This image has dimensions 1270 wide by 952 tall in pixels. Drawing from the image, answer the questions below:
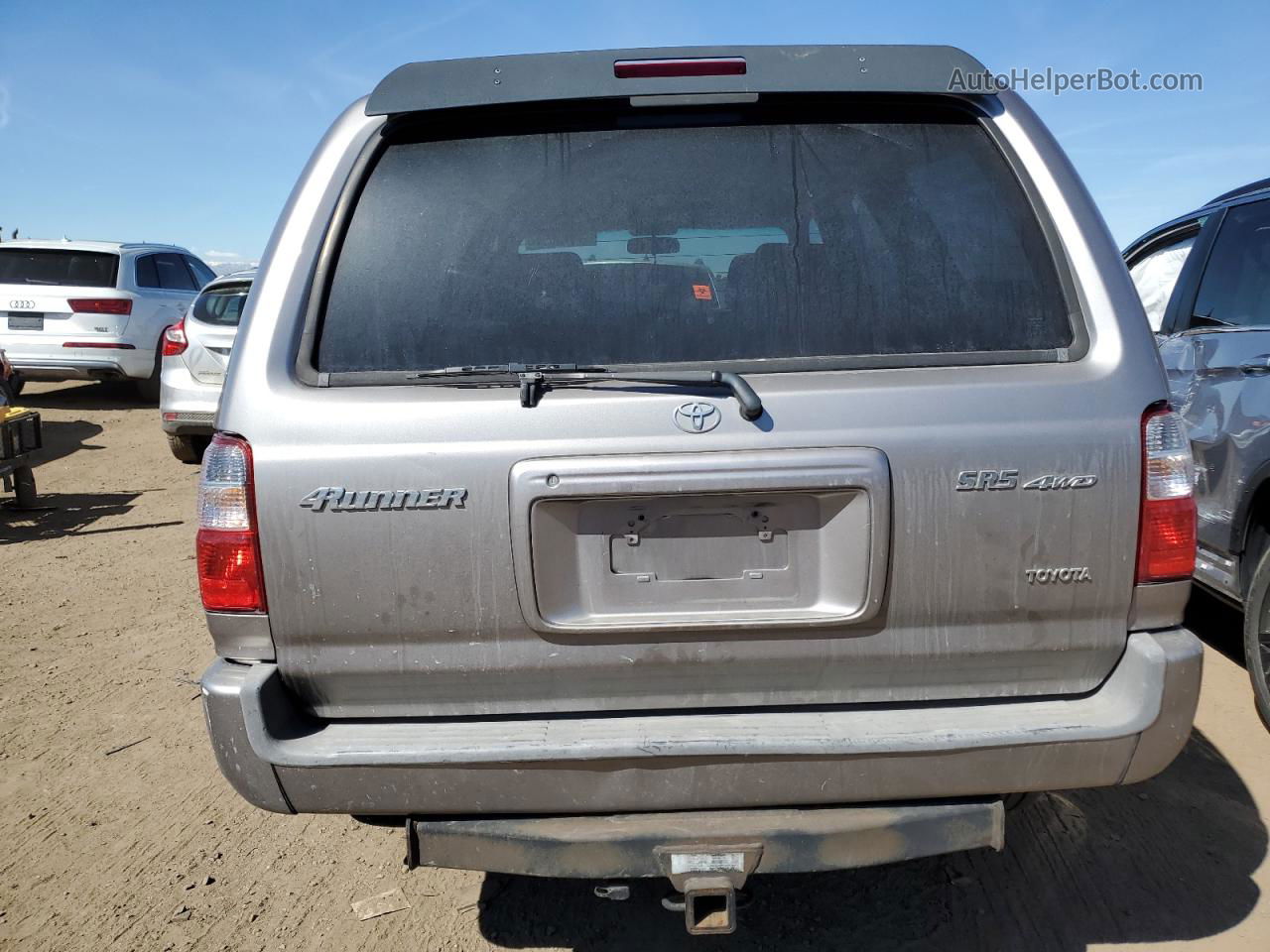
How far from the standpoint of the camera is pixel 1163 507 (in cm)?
200

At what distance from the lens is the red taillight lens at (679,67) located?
2199mm

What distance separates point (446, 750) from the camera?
1.99m

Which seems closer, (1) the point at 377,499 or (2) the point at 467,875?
(1) the point at 377,499

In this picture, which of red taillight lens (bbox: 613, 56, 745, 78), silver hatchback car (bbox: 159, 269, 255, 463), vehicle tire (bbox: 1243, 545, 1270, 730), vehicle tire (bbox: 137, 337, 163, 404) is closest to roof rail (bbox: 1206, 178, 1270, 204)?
vehicle tire (bbox: 1243, 545, 1270, 730)

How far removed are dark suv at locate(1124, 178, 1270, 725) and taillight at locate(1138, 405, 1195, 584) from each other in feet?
6.56

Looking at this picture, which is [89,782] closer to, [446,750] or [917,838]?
[446,750]

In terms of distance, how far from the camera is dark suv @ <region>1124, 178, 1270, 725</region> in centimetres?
375

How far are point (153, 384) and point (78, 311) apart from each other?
1337 millimetres

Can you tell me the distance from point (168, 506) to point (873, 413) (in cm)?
718

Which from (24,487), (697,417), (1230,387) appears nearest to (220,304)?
(24,487)

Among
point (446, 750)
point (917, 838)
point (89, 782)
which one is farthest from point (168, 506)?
point (917, 838)

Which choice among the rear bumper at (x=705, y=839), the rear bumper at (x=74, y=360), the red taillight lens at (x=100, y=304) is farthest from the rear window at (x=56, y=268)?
the rear bumper at (x=705, y=839)

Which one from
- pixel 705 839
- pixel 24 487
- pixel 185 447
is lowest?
pixel 705 839

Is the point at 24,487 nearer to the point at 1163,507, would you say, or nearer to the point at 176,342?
the point at 176,342
